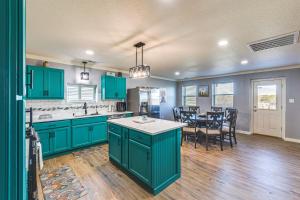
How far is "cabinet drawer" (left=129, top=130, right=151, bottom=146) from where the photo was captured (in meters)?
2.12

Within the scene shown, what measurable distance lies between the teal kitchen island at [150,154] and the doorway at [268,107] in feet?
15.4

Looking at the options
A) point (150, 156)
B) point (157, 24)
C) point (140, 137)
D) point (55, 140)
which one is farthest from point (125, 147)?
point (157, 24)

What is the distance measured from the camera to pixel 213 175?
104 inches

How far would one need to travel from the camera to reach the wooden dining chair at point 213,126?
3.91m

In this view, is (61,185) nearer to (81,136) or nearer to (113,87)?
(81,136)

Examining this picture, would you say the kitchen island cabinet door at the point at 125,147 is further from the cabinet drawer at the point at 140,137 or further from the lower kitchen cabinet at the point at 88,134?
the lower kitchen cabinet at the point at 88,134

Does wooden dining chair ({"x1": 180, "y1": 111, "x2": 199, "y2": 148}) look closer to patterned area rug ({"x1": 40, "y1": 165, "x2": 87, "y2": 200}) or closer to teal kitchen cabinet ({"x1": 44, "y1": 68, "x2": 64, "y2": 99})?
patterned area rug ({"x1": 40, "y1": 165, "x2": 87, "y2": 200})

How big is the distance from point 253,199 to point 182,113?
8.33 ft

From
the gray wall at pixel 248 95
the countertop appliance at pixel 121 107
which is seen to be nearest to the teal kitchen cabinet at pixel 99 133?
the countertop appliance at pixel 121 107

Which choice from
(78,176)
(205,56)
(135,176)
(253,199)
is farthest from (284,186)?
(78,176)

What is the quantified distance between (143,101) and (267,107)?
4.52m

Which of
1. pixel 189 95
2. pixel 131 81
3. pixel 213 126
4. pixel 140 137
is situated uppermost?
pixel 131 81
